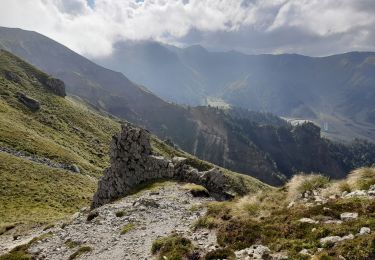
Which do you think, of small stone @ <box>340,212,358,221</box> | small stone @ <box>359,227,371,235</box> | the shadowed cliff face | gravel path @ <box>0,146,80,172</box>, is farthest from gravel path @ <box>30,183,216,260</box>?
gravel path @ <box>0,146,80,172</box>

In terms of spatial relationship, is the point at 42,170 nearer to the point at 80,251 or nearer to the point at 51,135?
the point at 51,135

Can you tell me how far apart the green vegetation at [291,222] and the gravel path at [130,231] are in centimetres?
159

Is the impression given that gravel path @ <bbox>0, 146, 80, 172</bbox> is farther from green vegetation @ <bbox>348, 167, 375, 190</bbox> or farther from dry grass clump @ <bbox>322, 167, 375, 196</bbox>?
green vegetation @ <bbox>348, 167, 375, 190</bbox>

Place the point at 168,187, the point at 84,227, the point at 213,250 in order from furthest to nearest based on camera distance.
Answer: the point at 168,187
the point at 84,227
the point at 213,250

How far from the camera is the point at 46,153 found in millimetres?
110125

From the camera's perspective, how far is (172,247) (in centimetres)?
2175

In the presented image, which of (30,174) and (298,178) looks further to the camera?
(30,174)

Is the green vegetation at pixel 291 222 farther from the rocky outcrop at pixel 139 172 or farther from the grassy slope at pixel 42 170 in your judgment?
the grassy slope at pixel 42 170

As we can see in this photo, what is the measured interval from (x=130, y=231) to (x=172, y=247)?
21.6 feet

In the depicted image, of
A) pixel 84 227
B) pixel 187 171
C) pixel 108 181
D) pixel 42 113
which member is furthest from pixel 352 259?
pixel 42 113

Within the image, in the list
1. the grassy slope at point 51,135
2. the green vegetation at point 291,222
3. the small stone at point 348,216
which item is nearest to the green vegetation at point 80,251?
the green vegetation at point 291,222

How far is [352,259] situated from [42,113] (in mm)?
180523

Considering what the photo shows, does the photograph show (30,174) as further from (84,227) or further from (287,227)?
(287,227)

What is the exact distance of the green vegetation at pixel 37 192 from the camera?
62.8 metres
